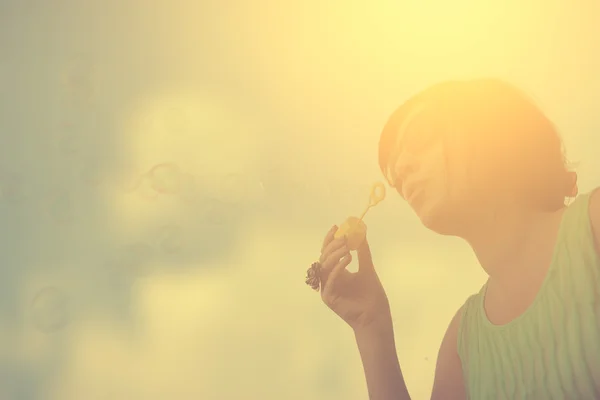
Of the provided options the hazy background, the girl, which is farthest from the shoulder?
the hazy background

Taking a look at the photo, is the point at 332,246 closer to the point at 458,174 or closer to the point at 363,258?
the point at 363,258

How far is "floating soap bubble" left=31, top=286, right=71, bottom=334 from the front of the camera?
1912mm

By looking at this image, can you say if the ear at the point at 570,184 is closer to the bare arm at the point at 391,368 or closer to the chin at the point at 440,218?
the chin at the point at 440,218

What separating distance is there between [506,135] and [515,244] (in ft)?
0.80

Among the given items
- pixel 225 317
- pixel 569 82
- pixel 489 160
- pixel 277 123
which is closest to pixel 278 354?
pixel 225 317

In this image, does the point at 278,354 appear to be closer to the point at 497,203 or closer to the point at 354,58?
the point at 497,203

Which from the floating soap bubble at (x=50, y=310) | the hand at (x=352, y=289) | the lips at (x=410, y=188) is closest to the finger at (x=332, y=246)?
the hand at (x=352, y=289)

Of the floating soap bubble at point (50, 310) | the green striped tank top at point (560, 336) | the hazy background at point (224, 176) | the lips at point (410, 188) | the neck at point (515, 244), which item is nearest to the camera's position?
the green striped tank top at point (560, 336)

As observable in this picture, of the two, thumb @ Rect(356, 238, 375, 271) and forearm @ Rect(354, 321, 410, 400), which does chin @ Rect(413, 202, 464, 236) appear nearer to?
thumb @ Rect(356, 238, 375, 271)

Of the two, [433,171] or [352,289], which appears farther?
[352,289]

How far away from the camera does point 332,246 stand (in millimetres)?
1408

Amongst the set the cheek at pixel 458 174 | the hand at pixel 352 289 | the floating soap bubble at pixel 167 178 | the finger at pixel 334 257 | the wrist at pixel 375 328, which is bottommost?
the wrist at pixel 375 328

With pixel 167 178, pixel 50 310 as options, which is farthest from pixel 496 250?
pixel 50 310

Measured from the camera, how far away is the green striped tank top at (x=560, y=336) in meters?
1.00
